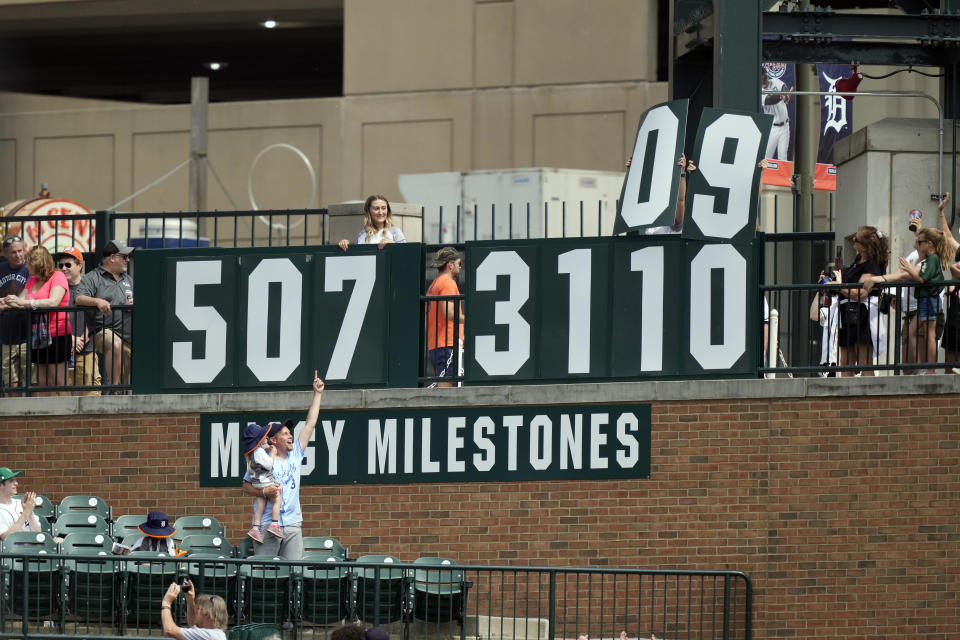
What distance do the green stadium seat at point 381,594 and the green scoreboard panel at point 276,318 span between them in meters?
2.58

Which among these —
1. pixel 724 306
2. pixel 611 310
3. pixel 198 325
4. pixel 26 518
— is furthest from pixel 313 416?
pixel 724 306

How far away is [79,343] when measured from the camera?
54.6 ft

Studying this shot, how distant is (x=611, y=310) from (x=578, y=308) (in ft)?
1.00

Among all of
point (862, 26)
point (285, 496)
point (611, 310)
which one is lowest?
point (285, 496)

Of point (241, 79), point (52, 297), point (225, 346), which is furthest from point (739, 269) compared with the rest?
point (241, 79)

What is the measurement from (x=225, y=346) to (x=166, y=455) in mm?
1152

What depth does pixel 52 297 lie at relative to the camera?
16.5m

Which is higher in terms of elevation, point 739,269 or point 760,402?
point 739,269

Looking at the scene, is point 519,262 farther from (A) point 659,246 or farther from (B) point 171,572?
(B) point 171,572

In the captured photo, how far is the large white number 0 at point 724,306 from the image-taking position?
1498 centimetres

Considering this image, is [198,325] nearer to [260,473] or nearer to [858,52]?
[260,473]

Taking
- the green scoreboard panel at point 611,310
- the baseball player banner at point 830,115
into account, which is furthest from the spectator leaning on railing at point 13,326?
the baseball player banner at point 830,115

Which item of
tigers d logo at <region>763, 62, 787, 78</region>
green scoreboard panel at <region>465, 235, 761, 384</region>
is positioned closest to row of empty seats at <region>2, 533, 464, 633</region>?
green scoreboard panel at <region>465, 235, 761, 384</region>

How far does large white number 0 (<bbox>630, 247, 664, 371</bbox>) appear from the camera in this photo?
15.1 metres
